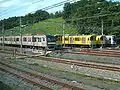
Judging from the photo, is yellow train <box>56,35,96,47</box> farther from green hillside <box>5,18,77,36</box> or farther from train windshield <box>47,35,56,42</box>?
green hillside <box>5,18,77,36</box>

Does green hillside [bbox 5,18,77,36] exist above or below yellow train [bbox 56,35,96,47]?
above

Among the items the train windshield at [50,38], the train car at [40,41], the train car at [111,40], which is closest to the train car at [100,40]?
the train car at [111,40]

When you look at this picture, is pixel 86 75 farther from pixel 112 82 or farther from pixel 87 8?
pixel 87 8

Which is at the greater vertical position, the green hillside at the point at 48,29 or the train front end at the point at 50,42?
the green hillside at the point at 48,29

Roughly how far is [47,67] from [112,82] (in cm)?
1121

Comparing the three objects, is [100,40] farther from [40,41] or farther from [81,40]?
[40,41]

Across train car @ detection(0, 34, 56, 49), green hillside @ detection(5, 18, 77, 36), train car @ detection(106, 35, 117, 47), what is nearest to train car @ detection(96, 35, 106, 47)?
train car @ detection(106, 35, 117, 47)

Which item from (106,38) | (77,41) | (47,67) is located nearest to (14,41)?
(77,41)

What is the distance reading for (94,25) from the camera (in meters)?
82.9

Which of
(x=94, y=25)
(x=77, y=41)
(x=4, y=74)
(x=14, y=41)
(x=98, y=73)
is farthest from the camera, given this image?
(x=94, y=25)

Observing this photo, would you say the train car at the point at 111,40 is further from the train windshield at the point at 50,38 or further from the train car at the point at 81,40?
the train windshield at the point at 50,38

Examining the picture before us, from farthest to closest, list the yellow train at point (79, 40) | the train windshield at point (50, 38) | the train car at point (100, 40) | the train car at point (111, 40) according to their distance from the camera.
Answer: the train car at point (111, 40), the train car at point (100, 40), the yellow train at point (79, 40), the train windshield at point (50, 38)

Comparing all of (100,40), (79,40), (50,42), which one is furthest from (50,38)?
(100,40)

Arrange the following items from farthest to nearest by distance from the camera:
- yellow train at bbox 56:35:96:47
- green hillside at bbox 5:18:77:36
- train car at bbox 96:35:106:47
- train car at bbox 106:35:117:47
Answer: green hillside at bbox 5:18:77:36, train car at bbox 106:35:117:47, train car at bbox 96:35:106:47, yellow train at bbox 56:35:96:47
